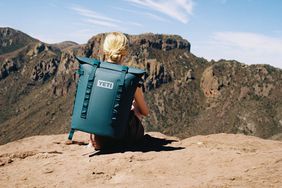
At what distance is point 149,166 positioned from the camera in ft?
23.2

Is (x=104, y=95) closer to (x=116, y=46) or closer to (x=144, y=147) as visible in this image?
(x=116, y=46)

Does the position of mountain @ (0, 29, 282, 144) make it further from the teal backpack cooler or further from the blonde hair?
the teal backpack cooler

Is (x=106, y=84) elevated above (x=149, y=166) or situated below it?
above

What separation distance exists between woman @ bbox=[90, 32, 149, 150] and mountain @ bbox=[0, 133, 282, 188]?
0.90 ft

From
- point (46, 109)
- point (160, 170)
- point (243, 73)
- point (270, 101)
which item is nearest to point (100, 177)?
point (160, 170)

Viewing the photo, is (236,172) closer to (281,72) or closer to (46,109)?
(281,72)

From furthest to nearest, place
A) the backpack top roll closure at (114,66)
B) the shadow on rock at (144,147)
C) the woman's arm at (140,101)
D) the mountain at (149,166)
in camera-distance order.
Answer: the shadow on rock at (144,147) → the woman's arm at (140,101) → the backpack top roll closure at (114,66) → the mountain at (149,166)

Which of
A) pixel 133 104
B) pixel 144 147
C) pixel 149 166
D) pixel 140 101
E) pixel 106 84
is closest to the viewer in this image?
pixel 149 166

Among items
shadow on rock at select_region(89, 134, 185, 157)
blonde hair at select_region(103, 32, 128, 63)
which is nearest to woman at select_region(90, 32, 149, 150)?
blonde hair at select_region(103, 32, 128, 63)

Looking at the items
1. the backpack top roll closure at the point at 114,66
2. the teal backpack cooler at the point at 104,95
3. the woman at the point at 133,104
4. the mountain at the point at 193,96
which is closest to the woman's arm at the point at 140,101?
the woman at the point at 133,104

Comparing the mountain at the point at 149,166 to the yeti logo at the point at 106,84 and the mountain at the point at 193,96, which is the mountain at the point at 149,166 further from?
the mountain at the point at 193,96

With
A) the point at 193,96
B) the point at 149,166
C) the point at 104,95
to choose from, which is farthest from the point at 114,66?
the point at 193,96

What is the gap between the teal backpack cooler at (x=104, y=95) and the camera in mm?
7453

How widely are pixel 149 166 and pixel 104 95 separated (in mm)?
1500
